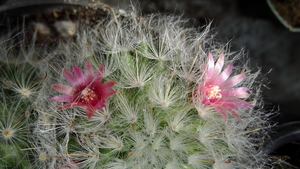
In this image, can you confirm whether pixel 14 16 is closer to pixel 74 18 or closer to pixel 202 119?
pixel 74 18

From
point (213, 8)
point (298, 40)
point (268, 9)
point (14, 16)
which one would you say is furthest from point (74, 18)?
point (298, 40)

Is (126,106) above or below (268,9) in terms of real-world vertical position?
below

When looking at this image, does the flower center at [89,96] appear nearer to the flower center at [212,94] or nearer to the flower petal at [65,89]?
the flower petal at [65,89]

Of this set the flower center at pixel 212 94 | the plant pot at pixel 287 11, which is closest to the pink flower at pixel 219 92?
the flower center at pixel 212 94

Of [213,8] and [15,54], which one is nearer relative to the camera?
[15,54]

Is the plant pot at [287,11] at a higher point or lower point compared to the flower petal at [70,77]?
higher

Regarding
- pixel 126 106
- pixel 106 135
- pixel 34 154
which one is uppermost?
pixel 126 106

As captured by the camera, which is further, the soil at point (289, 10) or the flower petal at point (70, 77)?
the soil at point (289, 10)

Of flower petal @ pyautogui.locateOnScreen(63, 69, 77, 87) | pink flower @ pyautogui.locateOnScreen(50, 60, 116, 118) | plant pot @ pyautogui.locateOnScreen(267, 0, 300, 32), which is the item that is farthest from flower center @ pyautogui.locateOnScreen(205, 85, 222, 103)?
plant pot @ pyautogui.locateOnScreen(267, 0, 300, 32)
